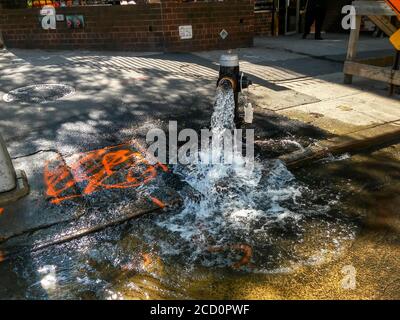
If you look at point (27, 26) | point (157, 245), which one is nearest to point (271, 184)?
point (157, 245)

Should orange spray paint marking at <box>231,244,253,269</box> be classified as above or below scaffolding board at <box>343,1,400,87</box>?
below

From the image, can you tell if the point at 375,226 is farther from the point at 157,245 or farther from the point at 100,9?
the point at 100,9

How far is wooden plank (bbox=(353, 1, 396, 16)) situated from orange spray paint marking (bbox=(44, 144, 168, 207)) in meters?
5.01

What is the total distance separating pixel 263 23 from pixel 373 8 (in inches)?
287

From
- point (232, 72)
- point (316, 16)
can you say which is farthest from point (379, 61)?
point (316, 16)

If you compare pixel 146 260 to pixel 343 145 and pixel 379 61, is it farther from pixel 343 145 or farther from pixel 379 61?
pixel 379 61

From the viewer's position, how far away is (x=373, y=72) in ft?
22.8

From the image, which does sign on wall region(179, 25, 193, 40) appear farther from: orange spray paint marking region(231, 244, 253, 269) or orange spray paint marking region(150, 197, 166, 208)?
orange spray paint marking region(231, 244, 253, 269)

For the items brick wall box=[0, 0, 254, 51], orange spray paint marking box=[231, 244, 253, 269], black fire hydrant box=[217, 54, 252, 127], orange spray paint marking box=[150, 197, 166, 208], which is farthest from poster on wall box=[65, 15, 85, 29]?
orange spray paint marking box=[231, 244, 253, 269]

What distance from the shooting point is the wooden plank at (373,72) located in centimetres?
660

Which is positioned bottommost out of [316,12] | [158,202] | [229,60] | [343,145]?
[158,202]

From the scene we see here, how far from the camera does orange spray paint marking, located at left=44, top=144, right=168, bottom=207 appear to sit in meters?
3.93

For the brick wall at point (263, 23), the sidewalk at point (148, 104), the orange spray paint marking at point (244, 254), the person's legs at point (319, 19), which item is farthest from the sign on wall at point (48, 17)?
the orange spray paint marking at point (244, 254)

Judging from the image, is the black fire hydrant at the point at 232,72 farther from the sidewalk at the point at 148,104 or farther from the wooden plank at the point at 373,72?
the wooden plank at the point at 373,72
